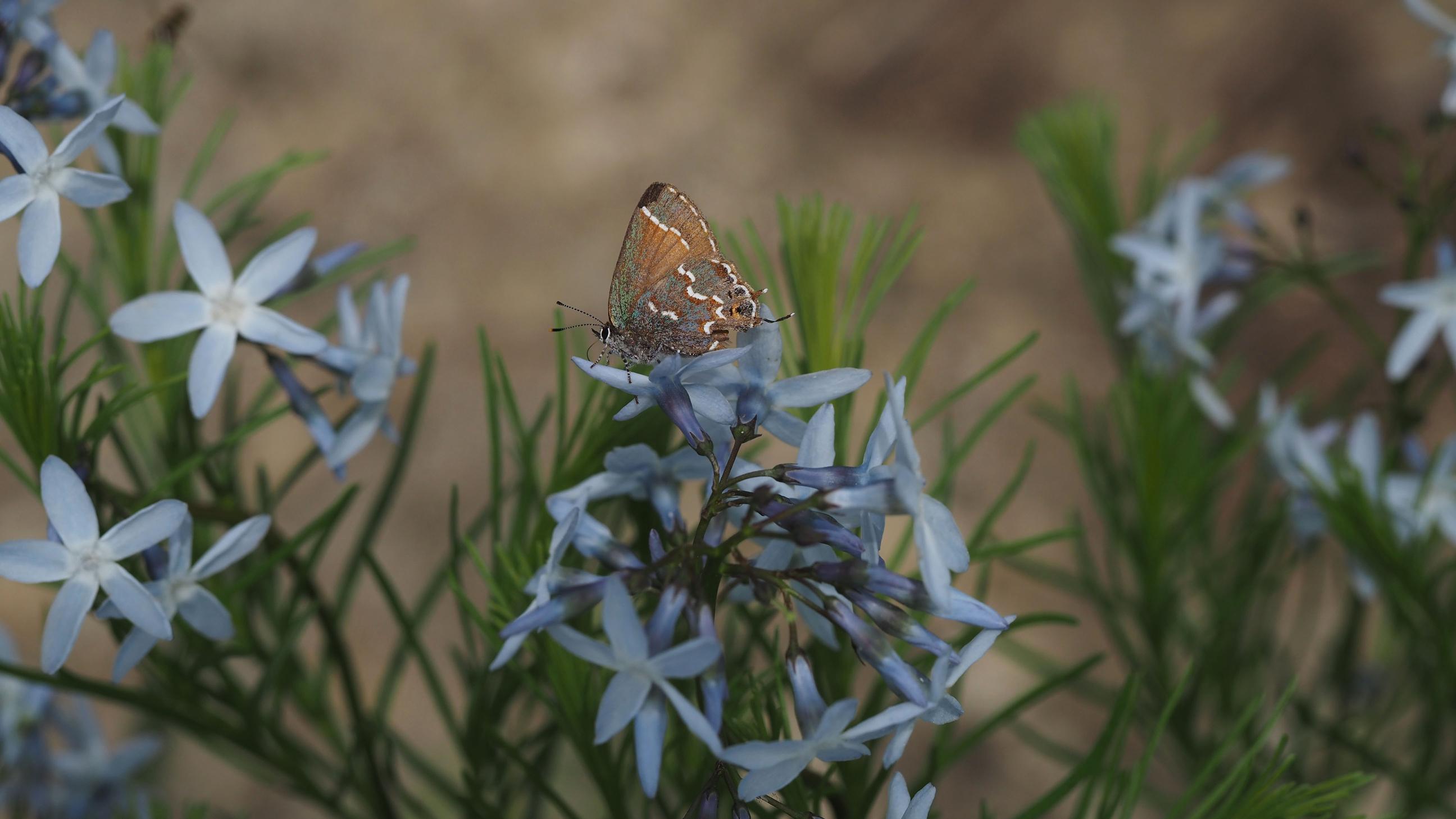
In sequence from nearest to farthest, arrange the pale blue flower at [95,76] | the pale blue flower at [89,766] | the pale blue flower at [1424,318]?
the pale blue flower at [95,76] < the pale blue flower at [1424,318] < the pale blue flower at [89,766]

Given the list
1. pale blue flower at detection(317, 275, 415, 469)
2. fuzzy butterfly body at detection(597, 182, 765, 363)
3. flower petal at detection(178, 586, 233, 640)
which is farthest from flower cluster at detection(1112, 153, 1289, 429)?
flower petal at detection(178, 586, 233, 640)

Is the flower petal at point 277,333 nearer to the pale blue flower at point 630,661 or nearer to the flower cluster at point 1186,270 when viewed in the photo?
the pale blue flower at point 630,661

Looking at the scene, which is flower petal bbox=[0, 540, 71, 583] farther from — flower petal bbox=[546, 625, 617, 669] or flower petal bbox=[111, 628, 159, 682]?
flower petal bbox=[546, 625, 617, 669]

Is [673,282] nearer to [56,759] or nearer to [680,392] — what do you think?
[680,392]

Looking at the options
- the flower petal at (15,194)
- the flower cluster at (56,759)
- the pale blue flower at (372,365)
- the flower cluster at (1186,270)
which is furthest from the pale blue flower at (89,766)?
the flower cluster at (1186,270)

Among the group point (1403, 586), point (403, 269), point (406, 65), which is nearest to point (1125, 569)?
point (1403, 586)

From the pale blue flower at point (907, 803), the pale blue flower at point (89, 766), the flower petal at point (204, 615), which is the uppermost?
the flower petal at point (204, 615)

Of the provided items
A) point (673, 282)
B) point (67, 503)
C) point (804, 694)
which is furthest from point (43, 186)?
point (804, 694)
